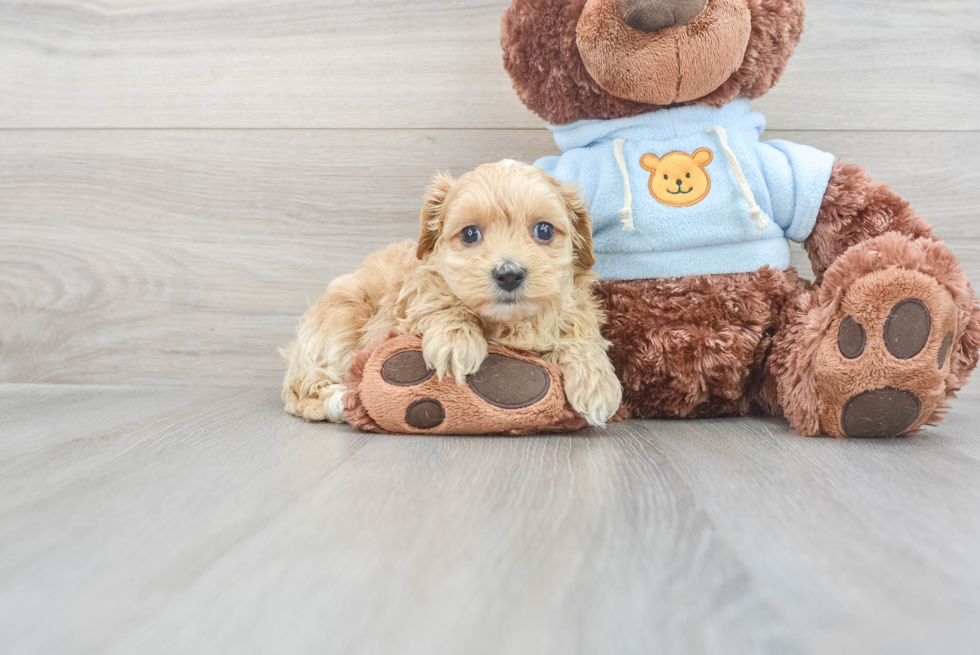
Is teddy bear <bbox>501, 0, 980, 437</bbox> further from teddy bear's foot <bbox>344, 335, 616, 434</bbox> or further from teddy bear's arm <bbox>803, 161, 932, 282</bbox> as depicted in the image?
teddy bear's foot <bbox>344, 335, 616, 434</bbox>

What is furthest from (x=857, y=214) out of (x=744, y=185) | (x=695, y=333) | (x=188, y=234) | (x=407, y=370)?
(x=188, y=234)

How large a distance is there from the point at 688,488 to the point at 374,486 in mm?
295

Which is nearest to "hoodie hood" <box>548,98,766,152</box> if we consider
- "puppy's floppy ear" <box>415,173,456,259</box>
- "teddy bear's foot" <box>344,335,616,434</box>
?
"puppy's floppy ear" <box>415,173,456,259</box>

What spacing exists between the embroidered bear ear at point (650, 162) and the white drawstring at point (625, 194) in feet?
0.08

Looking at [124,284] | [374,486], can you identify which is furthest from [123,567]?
[124,284]

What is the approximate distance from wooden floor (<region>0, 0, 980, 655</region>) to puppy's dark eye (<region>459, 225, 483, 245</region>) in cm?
25

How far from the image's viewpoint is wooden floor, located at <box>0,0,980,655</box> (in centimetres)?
43

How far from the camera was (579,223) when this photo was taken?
94 centimetres

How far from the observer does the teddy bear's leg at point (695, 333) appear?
0.97 m

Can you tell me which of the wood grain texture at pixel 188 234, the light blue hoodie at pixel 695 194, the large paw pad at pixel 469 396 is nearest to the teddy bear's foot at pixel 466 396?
the large paw pad at pixel 469 396

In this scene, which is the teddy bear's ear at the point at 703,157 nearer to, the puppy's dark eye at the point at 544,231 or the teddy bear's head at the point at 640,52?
the teddy bear's head at the point at 640,52

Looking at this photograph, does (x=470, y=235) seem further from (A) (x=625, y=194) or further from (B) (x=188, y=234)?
(B) (x=188, y=234)

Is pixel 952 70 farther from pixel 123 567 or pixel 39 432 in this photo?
pixel 39 432

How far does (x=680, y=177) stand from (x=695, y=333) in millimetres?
217
